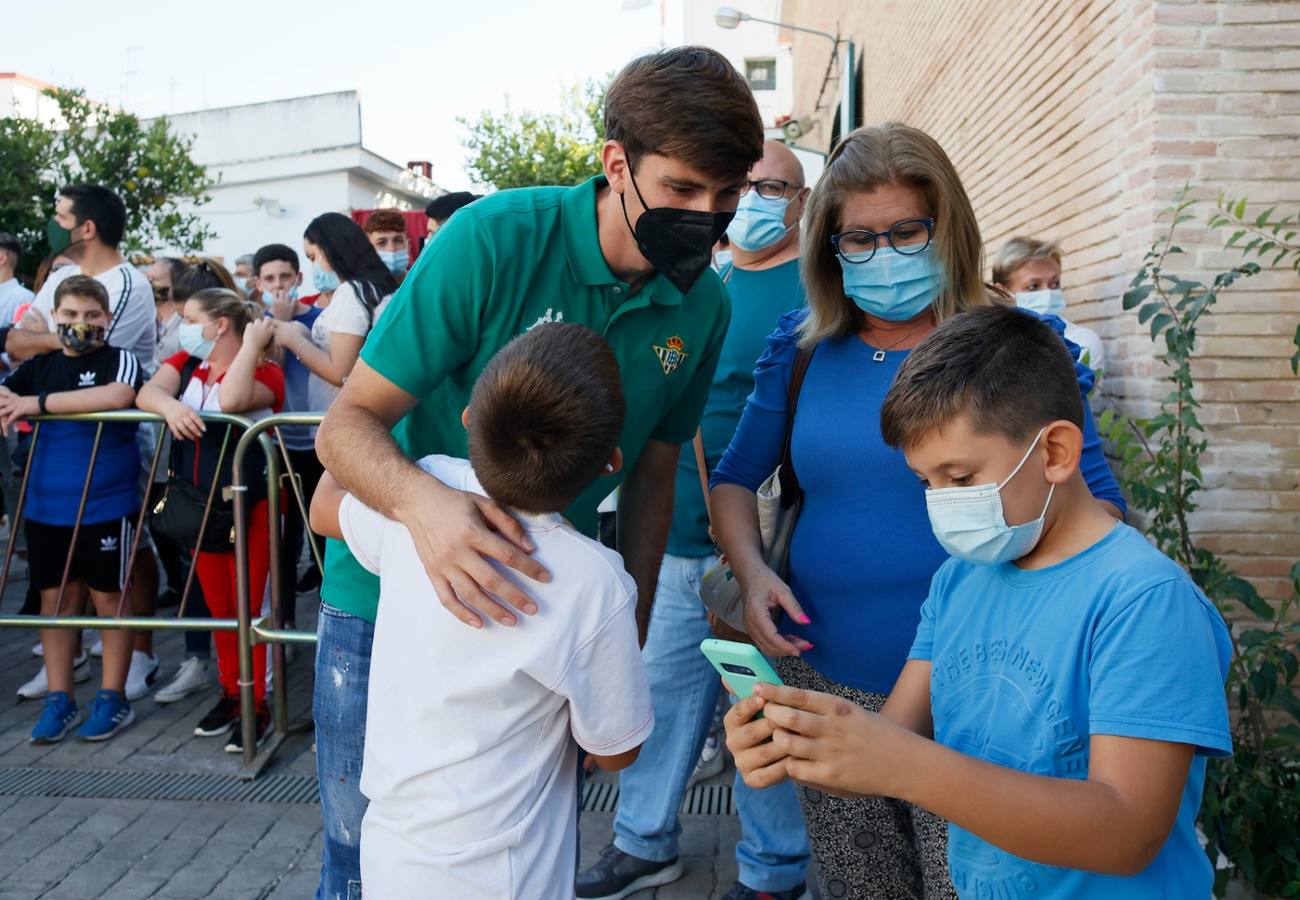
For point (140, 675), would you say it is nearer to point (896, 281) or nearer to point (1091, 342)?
point (896, 281)

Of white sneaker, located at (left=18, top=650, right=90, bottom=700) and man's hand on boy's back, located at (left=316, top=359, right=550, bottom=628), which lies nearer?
man's hand on boy's back, located at (left=316, top=359, right=550, bottom=628)

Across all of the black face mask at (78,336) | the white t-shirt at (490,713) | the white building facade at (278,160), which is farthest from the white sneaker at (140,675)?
the white building facade at (278,160)

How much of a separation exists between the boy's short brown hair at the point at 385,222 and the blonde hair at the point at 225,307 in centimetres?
157

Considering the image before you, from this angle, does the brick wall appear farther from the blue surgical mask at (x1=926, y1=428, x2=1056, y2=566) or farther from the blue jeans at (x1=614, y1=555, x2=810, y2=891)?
the blue surgical mask at (x1=926, y1=428, x2=1056, y2=566)

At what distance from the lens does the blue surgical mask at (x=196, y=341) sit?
520cm

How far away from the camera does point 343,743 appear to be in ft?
7.54

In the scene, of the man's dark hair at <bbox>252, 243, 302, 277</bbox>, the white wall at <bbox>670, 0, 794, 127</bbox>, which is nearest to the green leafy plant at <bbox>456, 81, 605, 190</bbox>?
the white wall at <bbox>670, 0, 794, 127</bbox>

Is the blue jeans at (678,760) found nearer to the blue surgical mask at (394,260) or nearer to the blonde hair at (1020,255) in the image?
the blonde hair at (1020,255)

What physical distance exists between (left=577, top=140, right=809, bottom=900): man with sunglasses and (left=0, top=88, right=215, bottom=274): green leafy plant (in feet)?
37.9

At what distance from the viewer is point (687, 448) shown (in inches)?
155

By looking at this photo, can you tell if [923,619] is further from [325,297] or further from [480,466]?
[325,297]

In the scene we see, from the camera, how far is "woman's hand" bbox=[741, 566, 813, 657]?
2.38m

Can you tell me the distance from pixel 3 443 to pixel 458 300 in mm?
6845

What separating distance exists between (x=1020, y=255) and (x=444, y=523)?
4.10m
